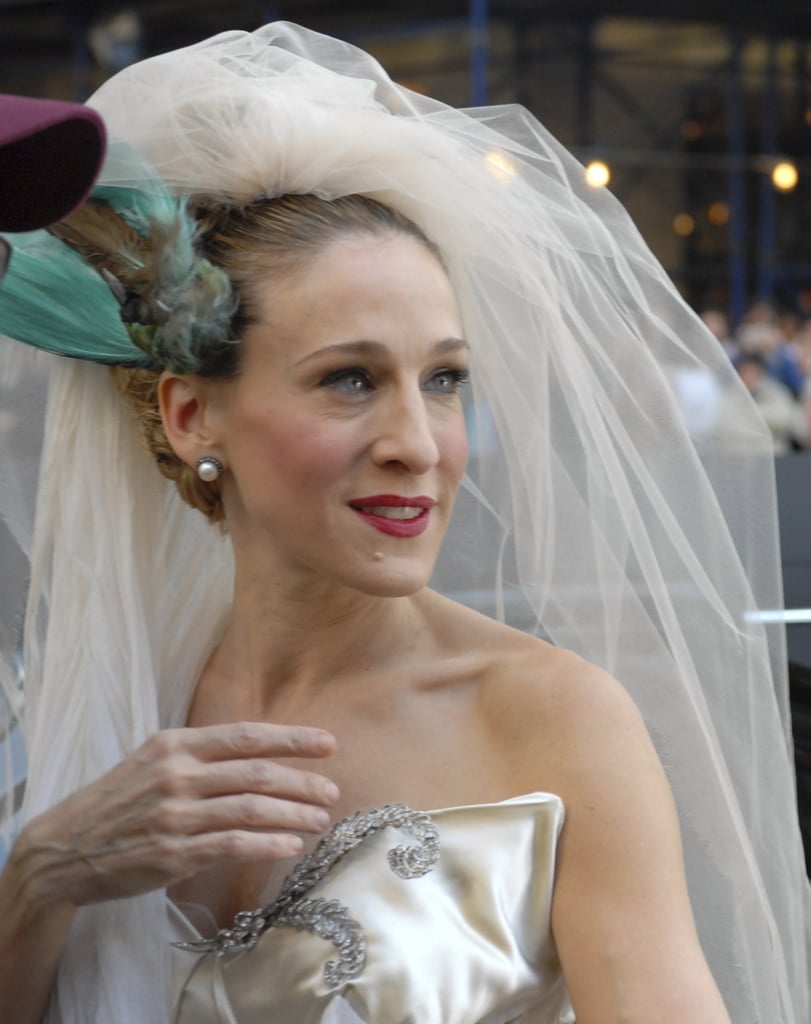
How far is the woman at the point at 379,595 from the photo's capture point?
143 centimetres

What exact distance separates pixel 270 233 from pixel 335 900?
29.1 inches

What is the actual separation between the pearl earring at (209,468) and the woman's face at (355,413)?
8cm

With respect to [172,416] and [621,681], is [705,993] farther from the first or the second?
[172,416]

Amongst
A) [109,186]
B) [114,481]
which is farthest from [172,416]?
[109,186]

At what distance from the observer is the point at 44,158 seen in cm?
116

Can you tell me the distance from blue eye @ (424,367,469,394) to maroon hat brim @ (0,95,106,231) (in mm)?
491

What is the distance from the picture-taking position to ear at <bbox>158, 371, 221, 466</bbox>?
1.63 m

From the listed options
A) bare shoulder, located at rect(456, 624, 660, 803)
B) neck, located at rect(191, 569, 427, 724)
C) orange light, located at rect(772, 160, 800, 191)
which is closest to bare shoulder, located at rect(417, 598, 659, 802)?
bare shoulder, located at rect(456, 624, 660, 803)

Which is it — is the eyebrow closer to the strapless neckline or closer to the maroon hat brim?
the maroon hat brim

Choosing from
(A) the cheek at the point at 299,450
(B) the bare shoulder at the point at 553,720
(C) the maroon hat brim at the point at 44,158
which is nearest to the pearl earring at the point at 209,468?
(A) the cheek at the point at 299,450

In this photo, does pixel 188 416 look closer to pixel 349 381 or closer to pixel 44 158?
pixel 349 381

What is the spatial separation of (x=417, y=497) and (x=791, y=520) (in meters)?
0.97

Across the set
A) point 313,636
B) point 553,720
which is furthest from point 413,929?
point 313,636

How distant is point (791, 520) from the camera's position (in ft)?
7.39
